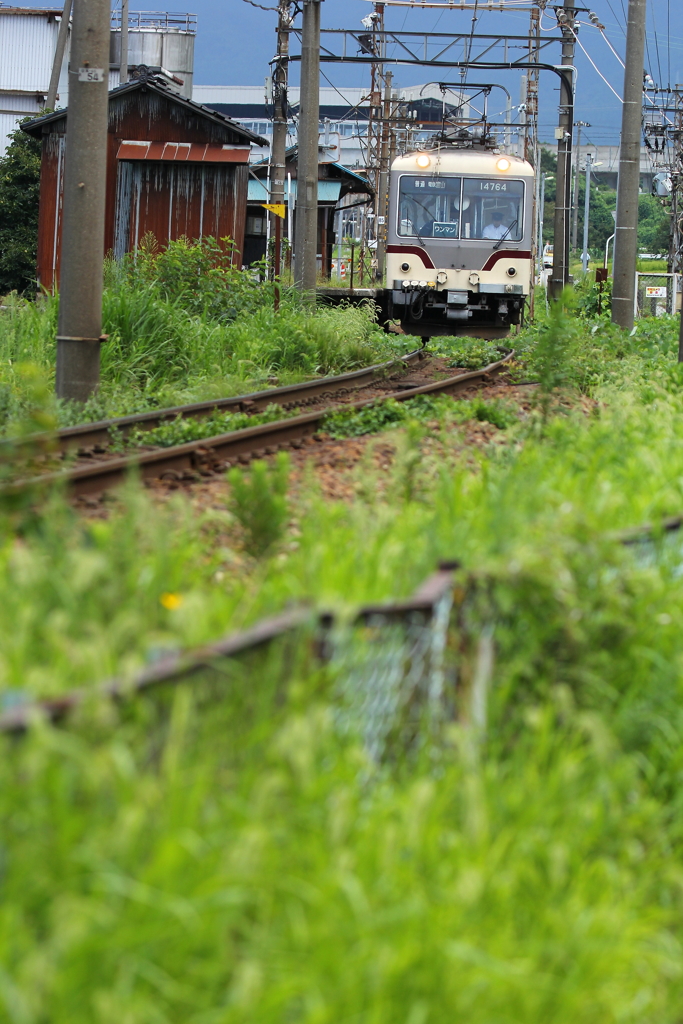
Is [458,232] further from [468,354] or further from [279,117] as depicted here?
[468,354]

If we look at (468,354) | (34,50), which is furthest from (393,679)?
(34,50)

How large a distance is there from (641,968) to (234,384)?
358 inches

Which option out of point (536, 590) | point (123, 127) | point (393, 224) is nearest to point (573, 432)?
point (536, 590)

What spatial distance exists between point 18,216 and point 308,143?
1421 centimetres

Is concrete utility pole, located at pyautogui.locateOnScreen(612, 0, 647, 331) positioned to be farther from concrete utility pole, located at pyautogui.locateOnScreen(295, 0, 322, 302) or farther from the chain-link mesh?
the chain-link mesh

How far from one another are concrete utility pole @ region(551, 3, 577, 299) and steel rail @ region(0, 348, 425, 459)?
37.4 ft

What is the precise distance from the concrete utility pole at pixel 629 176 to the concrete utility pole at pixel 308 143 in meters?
5.06

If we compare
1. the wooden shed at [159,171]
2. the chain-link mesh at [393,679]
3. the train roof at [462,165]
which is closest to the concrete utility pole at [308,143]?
the wooden shed at [159,171]

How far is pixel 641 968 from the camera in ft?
8.86

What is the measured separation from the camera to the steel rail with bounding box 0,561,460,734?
7.44 ft

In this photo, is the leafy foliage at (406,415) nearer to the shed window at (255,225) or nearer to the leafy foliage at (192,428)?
the leafy foliage at (192,428)

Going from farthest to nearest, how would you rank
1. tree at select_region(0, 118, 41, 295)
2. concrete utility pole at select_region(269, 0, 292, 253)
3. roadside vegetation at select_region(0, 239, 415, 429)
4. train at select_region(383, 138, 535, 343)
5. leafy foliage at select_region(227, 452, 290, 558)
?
tree at select_region(0, 118, 41, 295) → concrete utility pole at select_region(269, 0, 292, 253) → train at select_region(383, 138, 535, 343) → roadside vegetation at select_region(0, 239, 415, 429) → leafy foliage at select_region(227, 452, 290, 558)

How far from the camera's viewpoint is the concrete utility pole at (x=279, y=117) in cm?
2197

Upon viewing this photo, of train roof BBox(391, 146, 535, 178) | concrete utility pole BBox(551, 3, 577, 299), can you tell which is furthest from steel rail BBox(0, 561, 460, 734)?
concrete utility pole BBox(551, 3, 577, 299)
